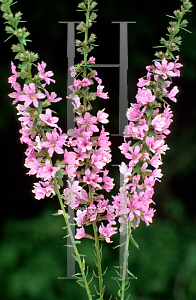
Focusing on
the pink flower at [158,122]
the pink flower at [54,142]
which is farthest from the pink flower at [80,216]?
the pink flower at [158,122]

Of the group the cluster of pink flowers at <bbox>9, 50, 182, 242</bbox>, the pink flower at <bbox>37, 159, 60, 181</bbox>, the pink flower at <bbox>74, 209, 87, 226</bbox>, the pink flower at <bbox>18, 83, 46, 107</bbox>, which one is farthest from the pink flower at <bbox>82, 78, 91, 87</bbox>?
the pink flower at <bbox>74, 209, 87, 226</bbox>

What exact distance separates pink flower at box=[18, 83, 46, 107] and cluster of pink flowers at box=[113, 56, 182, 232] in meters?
0.30

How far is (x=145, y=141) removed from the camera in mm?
1143

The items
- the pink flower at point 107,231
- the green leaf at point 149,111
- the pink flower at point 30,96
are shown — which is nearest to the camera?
the pink flower at point 30,96

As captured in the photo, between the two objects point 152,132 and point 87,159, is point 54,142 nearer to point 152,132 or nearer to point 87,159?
point 87,159

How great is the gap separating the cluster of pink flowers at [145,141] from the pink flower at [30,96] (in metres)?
0.30

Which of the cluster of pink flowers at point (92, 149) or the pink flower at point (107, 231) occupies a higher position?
the cluster of pink flowers at point (92, 149)

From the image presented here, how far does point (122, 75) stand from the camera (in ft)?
4.14

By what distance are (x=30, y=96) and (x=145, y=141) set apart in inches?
15.1

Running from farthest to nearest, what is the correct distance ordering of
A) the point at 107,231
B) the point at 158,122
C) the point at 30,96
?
the point at 107,231 → the point at 158,122 → the point at 30,96

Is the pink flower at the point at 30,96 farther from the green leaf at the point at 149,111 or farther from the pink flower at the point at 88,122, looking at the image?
the green leaf at the point at 149,111

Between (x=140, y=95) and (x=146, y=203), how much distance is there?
13.3 inches

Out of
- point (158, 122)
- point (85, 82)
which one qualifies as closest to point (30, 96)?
point (85, 82)

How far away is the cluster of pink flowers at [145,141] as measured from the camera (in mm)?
1105
